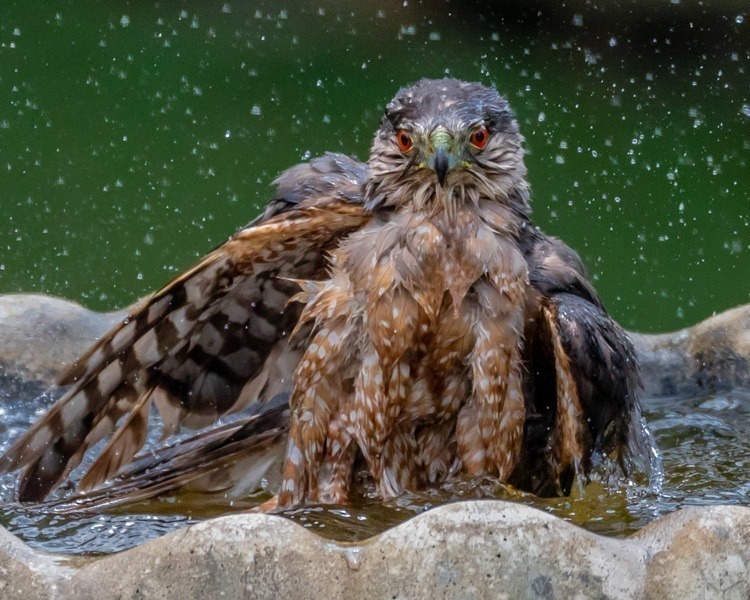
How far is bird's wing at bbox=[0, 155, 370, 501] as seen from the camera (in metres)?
3.85

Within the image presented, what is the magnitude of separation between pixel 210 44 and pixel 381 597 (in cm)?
1159

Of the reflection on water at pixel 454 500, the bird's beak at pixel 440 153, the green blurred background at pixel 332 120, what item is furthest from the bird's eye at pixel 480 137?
the green blurred background at pixel 332 120

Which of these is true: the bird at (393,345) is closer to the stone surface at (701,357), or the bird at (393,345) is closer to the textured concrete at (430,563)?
the stone surface at (701,357)

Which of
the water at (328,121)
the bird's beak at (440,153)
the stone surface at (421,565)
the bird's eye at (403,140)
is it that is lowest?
the stone surface at (421,565)

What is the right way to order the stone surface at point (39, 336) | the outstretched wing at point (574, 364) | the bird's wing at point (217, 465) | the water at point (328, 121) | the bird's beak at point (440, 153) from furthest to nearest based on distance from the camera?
the water at point (328, 121)
the stone surface at point (39, 336)
the bird's wing at point (217, 465)
the outstretched wing at point (574, 364)
the bird's beak at point (440, 153)

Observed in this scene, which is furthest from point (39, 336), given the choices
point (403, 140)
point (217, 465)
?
point (403, 140)

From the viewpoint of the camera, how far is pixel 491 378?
366 centimetres

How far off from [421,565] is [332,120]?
972 centimetres

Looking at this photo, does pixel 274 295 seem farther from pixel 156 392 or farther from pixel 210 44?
pixel 210 44

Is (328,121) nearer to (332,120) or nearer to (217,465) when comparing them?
(332,120)

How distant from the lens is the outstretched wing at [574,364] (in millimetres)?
3613

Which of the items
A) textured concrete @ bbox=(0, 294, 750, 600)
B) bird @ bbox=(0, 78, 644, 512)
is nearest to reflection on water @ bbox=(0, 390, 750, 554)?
bird @ bbox=(0, 78, 644, 512)

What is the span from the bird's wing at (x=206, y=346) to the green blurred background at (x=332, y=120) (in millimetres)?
4948

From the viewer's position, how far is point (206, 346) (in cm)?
410
